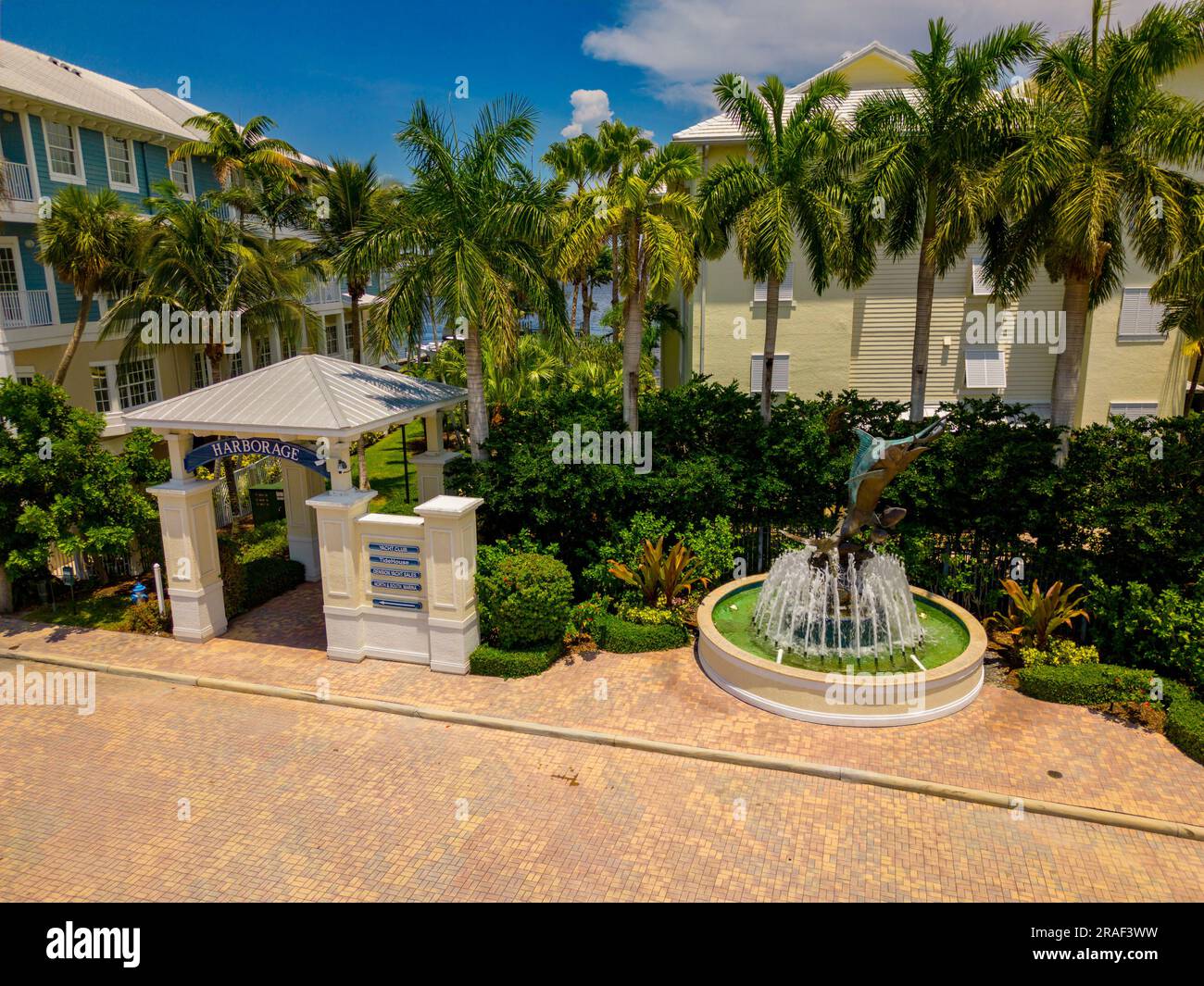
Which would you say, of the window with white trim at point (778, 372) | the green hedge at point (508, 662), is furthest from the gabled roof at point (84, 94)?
the window with white trim at point (778, 372)

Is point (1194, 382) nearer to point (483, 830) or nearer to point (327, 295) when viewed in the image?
point (483, 830)

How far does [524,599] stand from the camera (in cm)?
1439

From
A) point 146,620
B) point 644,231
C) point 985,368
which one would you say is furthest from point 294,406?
point 985,368

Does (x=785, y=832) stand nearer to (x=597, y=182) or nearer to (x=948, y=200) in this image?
(x=948, y=200)

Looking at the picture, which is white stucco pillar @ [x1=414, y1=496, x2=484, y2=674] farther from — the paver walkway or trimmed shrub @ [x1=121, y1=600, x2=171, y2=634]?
trimmed shrub @ [x1=121, y1=600, x2=171, y2=634]

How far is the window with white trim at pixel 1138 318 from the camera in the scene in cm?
2669

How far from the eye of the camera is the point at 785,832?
10.4 metres

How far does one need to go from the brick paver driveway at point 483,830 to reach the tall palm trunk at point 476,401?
268 inches

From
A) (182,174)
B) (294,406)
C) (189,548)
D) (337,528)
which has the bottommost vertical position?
(189,548)

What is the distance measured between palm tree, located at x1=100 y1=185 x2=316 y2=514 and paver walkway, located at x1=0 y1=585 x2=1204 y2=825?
7.88 meters

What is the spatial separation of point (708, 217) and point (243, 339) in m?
21.0

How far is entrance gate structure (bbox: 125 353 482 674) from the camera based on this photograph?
14.4 m

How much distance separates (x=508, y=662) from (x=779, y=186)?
10999 millimetres
